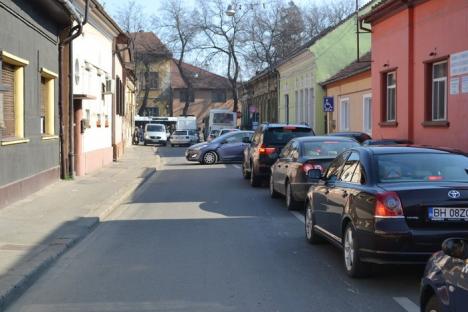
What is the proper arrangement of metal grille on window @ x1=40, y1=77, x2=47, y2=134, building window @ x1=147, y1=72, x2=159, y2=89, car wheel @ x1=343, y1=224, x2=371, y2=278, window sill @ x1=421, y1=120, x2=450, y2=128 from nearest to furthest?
car wheel @ x1=343, y1=224, x2=371, y2=278 → window sill @ x1=421, y1=120, x2=450, y2=128 → metal grille on window @ x1=40, y1=77, x2=47, y2=134 → building window @ x1=147, y1=72, x2=159, y2=89

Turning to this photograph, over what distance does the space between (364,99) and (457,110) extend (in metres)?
12.2

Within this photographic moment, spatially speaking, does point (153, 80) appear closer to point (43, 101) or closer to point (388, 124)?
point (388, 124)

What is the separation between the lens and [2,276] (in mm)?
6844

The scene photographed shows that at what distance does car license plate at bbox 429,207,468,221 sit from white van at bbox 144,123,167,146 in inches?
2001

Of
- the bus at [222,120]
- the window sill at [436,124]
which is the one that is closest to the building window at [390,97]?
the window sill at [436,124]

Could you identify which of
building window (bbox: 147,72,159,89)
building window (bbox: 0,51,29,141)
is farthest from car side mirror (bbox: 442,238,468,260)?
building window (bbox: 147,72,159,89)

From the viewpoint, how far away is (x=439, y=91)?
17.2 m

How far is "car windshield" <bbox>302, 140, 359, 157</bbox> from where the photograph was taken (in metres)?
12.8

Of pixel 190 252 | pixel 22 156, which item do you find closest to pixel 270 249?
pixel 190 252

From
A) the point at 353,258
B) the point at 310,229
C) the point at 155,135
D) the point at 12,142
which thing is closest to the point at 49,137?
the point at 12,142

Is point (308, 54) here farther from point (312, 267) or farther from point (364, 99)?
point (312, 267)

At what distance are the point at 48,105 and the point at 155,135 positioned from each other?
1534 inches

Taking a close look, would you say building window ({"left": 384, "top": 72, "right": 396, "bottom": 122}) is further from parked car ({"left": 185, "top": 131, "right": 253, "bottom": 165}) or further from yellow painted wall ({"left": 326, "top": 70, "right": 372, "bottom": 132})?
parked car ({"left": 185, "top": 131, "right": 253, "bottom": 165})

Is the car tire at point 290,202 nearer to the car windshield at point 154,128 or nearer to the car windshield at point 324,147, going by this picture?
the car windshield at point 324,147
